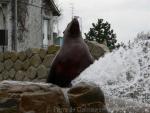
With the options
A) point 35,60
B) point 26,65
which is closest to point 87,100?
point 35,60

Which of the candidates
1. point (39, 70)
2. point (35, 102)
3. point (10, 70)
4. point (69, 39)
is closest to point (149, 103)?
point (35, 102)

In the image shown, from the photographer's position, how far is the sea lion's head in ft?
23.3

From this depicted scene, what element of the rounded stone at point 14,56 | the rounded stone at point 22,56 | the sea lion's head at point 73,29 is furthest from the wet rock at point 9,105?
the rounded stone at point 14,56

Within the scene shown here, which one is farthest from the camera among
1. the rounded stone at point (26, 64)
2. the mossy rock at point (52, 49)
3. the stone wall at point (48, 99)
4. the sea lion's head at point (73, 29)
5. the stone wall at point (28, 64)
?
the rounded stone at point (26, 64)

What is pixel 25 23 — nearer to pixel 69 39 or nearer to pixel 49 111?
pixel 69 39

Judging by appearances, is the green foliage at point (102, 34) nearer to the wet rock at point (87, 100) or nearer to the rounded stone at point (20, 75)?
the rounded stone at point (20, 75)

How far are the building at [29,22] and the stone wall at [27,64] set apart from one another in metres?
5.98

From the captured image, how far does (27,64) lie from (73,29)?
12.1m

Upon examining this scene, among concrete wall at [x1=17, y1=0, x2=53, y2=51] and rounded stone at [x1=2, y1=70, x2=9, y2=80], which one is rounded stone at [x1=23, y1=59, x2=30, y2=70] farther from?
concrete wall at [x1=17, y1=0, x2=53, y2=51]

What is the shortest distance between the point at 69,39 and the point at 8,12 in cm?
2104

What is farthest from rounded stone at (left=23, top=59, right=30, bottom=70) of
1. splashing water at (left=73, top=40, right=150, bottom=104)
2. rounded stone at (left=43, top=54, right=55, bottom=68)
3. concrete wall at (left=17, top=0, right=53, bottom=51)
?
splashing water at (left=73, top=40, right=150, bottom=104)

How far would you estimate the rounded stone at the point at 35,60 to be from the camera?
1841 cm

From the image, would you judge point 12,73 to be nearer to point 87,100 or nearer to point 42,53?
point 42,53

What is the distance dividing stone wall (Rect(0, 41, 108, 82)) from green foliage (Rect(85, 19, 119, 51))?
72.8 inches
